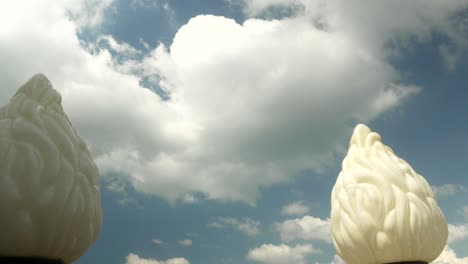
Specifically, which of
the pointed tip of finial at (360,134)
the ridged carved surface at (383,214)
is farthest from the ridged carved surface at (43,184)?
→ the pointed tip of finial at (360,134)

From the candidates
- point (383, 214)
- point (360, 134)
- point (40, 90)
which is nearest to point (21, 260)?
point (40, 90)

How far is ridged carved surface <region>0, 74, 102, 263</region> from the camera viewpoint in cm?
878

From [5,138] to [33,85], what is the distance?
6.14ft

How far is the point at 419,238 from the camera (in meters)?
11.7

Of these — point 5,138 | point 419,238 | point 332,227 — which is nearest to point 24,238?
point 5,138

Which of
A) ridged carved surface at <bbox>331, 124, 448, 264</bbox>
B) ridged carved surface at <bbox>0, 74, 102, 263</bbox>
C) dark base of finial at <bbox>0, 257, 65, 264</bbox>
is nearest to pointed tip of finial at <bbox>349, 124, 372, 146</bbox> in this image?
ridged carved surface at <bbox>331, 124, 448, 264</bbox>

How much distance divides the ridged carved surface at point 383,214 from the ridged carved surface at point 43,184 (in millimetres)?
6725

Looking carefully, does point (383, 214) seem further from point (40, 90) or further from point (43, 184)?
point (40, 90)

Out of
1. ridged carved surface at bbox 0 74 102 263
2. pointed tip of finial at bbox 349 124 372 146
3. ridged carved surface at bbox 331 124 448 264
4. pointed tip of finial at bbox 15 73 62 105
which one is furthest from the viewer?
pointed tip of finial at bbox 349 124 372 146

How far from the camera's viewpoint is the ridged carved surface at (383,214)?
11.7 m

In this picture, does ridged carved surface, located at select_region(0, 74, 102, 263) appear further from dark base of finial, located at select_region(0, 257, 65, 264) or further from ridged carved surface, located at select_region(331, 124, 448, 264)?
ridged carved surface, located at select_region(331, 124, 448, 264)

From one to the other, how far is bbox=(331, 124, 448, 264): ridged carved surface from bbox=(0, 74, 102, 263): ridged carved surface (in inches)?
265

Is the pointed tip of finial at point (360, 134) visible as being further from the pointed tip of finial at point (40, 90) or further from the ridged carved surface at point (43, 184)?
the pointed tip of finial at point (40, 90)

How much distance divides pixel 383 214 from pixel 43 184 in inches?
334
